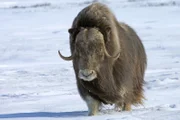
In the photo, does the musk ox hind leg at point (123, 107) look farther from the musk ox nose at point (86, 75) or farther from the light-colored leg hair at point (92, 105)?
the musk ox nose at point (86, 75)

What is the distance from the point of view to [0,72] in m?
8.69

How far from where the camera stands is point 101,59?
407cm

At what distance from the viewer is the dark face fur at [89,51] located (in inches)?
155

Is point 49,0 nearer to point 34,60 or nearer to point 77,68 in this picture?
point 34,60

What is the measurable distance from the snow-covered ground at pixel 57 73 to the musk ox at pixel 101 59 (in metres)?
0.16

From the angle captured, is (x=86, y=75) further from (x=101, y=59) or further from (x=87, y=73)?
(x=101, y=59)

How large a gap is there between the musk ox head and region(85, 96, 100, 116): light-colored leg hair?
32 cm

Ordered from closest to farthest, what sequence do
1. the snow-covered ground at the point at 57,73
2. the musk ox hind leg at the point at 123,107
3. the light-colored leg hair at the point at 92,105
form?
the light-colored leg hair at the point at 92,105 < the snow-covered ground at the point at 57,73 < the musk ox hind leg at the point at 123,107

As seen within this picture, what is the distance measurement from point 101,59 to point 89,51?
0.52 ft

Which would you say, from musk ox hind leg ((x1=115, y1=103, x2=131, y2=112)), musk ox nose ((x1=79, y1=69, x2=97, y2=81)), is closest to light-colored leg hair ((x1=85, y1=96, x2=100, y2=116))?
musk ox hind leg ((x1=115, y1=103, x2=131, y2=112))

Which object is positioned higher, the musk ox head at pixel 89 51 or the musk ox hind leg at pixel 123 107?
the musk ox head at pixel 89 51

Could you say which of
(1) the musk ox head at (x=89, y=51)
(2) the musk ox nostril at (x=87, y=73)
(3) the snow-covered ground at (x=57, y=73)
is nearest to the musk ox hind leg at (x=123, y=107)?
(3) the snow-covered ground at (x=57, y=73)

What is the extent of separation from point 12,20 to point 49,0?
1524cm

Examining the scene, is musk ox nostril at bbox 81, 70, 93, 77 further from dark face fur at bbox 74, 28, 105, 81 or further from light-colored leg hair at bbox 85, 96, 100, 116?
light-colored leg hair at bbox 85, 96, 100, 116
